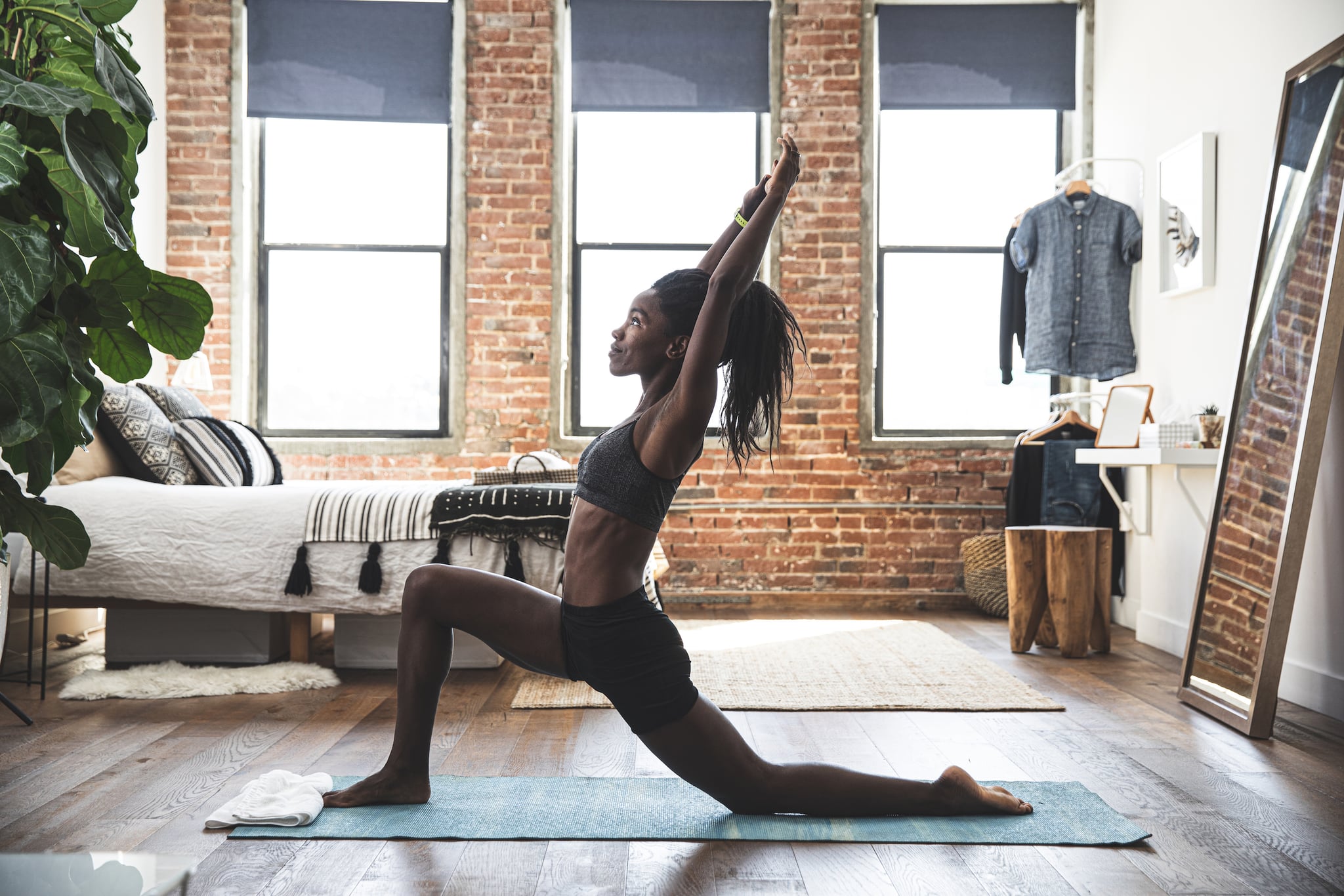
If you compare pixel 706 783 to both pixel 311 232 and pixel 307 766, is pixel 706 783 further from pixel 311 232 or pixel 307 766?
pixel 311 232

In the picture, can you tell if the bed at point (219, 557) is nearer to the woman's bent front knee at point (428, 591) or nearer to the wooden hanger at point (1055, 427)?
the woman's bent front knee at point (428, 591)

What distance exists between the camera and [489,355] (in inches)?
217

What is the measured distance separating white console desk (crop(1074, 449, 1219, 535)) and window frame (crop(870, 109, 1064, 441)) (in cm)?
89

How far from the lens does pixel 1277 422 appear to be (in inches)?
122

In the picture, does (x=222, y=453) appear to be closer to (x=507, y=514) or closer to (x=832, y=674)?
(x=507, y=514)

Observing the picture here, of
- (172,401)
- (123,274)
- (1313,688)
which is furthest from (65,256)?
(1313,688)

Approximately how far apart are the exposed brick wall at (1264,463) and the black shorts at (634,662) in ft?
6.20

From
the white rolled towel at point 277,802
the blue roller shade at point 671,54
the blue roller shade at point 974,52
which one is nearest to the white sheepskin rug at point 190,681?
the white rolled towel at point 277,802

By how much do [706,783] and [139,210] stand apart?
451 centimetres

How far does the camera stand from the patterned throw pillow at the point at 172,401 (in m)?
4.02

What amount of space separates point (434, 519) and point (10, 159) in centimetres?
215

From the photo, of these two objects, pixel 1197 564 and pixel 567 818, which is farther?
pixel 1197 564

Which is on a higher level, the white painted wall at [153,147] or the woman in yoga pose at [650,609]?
the white painted wall at [153,147]

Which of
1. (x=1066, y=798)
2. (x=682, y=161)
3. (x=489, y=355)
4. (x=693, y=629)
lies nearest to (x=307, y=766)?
(x=1066, y=798)
